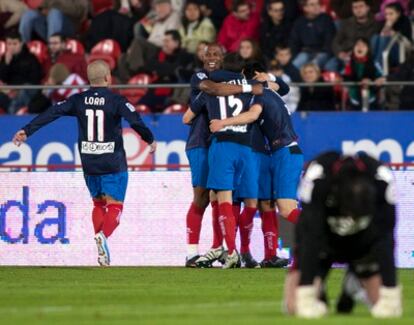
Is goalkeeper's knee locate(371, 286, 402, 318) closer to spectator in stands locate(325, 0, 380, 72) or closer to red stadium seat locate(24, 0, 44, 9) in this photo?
spectator in stands locate(325, 0, 380, 72)

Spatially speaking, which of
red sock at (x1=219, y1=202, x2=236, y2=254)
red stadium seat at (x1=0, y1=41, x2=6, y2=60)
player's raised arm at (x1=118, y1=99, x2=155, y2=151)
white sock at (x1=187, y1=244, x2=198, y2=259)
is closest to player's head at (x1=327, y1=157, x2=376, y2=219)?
red sock at (x1=219, y1=202, x2=236, y2=254)

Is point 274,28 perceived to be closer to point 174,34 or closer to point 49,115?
point 174,34

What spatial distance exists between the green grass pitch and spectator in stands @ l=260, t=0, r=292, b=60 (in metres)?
7.12

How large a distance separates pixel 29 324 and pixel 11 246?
8520 mm

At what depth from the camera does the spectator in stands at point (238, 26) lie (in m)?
23.3

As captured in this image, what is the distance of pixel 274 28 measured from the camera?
23078 millimetres

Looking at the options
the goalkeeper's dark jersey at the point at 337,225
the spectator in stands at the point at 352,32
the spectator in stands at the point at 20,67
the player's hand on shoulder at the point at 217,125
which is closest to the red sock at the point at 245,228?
the player's hand on shoulder at the point at 217,125

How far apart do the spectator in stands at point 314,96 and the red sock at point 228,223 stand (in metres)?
5.53

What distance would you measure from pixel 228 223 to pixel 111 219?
1.42m

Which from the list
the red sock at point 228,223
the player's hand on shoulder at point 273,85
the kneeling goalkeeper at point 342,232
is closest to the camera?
the kneeling goalkeeper at point 342,232

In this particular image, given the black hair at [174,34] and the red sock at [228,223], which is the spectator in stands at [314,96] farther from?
the red sock at [228,223]

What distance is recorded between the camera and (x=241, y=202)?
17.3 metres

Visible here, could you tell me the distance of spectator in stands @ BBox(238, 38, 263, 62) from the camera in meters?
18.4

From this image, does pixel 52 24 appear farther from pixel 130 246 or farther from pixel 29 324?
pixel 29 324
